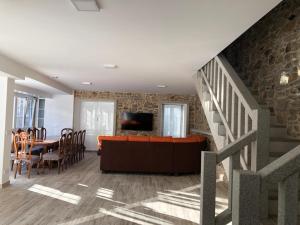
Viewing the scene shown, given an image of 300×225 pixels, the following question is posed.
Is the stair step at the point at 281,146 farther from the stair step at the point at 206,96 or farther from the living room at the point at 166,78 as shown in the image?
the stair step at the point at 206,96

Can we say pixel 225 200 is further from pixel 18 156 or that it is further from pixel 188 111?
pixel 188 111

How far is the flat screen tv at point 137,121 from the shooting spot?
10539 mm

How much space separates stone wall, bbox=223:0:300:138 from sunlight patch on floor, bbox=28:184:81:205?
3495mm

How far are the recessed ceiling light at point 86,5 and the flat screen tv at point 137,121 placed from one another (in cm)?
804

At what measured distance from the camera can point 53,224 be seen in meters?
3.58

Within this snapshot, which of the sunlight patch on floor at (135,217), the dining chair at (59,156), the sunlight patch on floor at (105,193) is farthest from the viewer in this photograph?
the dining chair at (59,156)

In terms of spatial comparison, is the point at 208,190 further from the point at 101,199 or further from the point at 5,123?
the point at 5,123

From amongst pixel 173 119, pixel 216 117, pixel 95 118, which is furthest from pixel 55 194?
pixel 173 119

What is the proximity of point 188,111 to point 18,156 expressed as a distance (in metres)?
6.40

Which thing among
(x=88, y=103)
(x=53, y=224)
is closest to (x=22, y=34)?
(x=53, y=224)

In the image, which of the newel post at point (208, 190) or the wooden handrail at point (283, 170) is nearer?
the wooden handrail at point (283, 170)

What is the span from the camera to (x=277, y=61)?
4348 millimetres

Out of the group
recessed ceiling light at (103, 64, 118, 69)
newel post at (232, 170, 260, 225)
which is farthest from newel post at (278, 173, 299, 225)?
recessed ceiling light at (103, 64, 118, 69)

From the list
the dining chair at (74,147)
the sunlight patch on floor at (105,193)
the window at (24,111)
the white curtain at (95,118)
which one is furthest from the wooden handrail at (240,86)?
the white curtain at (95,118)
